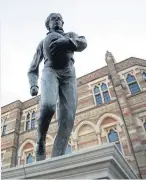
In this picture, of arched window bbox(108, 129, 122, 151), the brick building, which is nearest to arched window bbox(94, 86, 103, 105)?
the brick building

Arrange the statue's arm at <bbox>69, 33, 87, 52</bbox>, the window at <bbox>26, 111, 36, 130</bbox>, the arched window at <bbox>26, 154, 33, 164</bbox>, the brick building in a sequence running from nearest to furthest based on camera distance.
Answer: the statue's arm at <bbox>69, 33, 87, 52</bbox> < the brick building < the arched window at <bbox>26, 154, 33, 164</bbox> < the window at <bbox>26, 111, 36, 130</bbox>

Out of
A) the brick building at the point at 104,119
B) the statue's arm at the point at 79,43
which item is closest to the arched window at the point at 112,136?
the brick building at the point at 104,119

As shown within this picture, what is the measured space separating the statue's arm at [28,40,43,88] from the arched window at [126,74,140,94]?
11.3 m

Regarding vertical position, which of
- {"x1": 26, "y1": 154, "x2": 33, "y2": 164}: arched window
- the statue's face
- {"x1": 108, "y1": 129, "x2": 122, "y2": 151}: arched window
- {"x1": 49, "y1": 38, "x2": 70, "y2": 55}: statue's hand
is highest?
{"x1": 26, "y1": 154, "x2": 33, "y2": 164}: arched window

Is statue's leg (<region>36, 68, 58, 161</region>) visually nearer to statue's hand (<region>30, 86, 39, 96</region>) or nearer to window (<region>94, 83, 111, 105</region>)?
statue's hand (<region>30, 86, 39, 96</region>)

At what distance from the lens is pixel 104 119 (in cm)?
1333

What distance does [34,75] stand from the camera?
318cm

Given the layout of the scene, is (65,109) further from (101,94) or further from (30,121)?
(30,121)

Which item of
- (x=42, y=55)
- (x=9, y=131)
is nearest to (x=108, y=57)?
(x=9, y=131)

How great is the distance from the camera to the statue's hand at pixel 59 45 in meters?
2.67

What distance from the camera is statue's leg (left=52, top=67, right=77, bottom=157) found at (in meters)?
2.61

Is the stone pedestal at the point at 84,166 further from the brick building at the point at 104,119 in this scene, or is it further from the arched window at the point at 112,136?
the arched window at the point at 112,136

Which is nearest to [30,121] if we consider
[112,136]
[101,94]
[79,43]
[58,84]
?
[101,94]

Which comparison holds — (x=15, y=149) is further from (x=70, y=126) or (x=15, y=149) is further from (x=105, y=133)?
(x=70, y=126)
